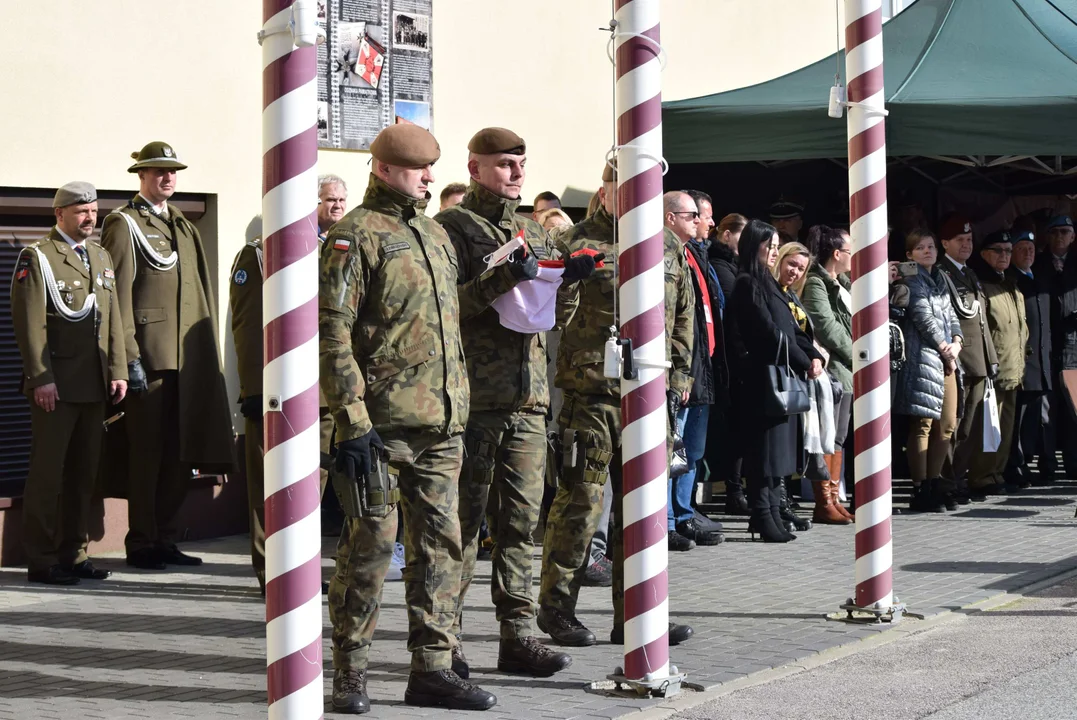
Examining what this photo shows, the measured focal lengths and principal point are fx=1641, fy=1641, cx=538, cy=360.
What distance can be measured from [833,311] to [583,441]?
4.72m

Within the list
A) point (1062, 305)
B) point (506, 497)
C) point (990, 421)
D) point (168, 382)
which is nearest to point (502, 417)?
point (506, 497)

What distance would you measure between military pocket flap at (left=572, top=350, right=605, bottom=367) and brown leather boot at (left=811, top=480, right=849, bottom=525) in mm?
4450

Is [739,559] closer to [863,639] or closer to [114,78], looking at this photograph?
[863,639]

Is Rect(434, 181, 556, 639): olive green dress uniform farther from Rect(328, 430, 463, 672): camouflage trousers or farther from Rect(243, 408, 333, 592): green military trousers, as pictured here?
Rect(243, 408, 333, 592): green military trousers

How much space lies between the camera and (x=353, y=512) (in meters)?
5.62

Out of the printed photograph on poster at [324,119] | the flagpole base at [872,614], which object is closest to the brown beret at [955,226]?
the printed photograph on poster at [324,119]

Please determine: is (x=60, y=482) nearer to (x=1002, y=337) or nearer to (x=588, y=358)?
(x=588, y=358)

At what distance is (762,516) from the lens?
34.0 feet

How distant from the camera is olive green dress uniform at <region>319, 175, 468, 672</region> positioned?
19.3 feet

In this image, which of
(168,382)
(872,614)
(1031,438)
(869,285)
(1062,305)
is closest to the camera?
(872,614)

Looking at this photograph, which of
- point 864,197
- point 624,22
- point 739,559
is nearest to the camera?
point 624,22

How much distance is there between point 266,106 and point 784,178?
9670mm

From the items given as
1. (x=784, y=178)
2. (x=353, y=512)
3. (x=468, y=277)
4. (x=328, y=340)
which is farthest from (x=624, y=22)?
(x=784, y=178)

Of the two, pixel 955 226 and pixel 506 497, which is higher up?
pixel 955 226
